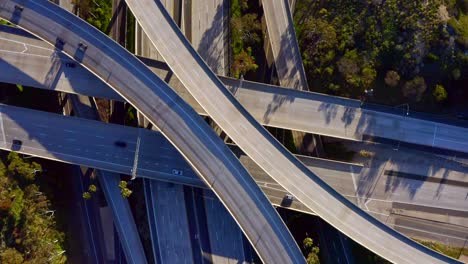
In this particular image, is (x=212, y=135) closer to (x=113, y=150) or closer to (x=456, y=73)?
(x=113, y=150)

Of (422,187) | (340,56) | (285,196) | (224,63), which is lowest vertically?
(285,196)

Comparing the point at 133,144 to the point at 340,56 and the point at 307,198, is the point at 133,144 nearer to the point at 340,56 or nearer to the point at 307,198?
the point at 307,198

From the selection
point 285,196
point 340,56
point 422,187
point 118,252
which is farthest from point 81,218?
point 422,187

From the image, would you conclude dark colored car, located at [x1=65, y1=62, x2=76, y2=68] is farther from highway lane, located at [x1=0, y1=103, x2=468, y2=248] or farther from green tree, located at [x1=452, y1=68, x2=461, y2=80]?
green tree, located at [x1=452, y1=68, x2=461, y2=80]

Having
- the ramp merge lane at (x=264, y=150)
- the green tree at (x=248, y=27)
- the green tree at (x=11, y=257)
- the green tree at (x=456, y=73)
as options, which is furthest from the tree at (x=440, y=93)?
the green tree at (x=11, y=257)

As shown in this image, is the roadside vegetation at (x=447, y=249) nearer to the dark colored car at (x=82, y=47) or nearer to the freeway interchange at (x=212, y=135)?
the freeway interchange at (x=212, y=135)

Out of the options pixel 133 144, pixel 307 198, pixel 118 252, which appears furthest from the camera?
pixel 118 252

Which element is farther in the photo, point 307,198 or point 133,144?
point 133,144
